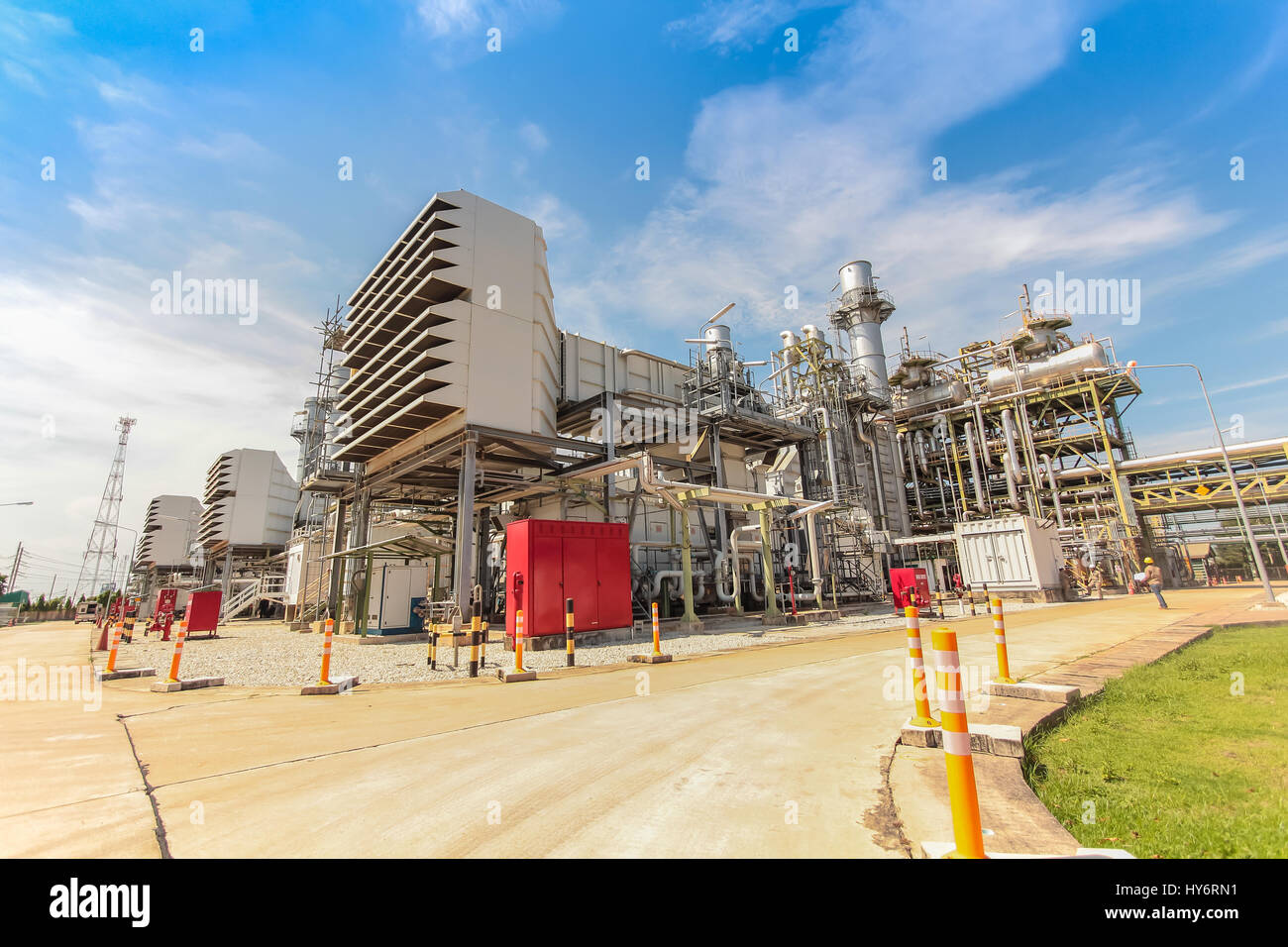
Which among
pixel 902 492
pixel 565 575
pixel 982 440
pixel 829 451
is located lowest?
pixel 565 575

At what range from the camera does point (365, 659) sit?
45.1 feet

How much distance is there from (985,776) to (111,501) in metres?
101

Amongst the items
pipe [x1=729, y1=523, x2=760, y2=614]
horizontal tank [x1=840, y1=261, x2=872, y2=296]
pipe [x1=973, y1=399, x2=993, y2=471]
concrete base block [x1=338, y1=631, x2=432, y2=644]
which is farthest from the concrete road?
horizontal tank [x1=840, y1=261, x2=872, y2=296]

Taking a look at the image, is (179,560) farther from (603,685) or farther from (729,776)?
(729,776)

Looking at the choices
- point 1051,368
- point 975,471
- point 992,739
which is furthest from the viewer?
point 975,471

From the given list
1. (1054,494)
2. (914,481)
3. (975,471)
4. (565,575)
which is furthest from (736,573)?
(1054,494)

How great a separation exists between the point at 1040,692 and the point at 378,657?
46.6ft

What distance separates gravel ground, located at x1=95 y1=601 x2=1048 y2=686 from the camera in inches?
432

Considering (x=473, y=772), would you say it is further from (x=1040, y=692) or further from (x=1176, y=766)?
(x=1040, y=692)

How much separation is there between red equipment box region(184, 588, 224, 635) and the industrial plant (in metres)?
4.12

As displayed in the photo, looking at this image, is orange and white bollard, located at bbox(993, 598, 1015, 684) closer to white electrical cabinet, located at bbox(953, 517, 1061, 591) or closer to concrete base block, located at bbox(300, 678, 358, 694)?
concrete base block, located at bbox(300, 678, 358, 694)

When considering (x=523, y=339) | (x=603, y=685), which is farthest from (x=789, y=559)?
(x=603, y=685)

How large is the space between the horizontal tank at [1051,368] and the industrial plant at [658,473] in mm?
169
